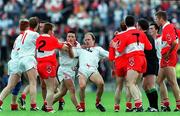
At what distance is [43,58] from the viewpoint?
23688 millimetres

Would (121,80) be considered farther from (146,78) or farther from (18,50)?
(18,50)

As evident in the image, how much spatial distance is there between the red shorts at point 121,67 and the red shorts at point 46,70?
178cm

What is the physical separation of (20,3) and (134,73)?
70.6 ft

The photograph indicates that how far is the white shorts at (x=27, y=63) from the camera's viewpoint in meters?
24.5

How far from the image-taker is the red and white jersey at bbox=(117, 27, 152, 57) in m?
23.5

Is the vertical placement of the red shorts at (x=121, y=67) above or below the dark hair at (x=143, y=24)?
below

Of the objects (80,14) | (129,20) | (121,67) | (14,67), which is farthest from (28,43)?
(80,14)

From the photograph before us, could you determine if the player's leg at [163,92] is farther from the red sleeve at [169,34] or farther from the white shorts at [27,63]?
the white shorts at [27,63]

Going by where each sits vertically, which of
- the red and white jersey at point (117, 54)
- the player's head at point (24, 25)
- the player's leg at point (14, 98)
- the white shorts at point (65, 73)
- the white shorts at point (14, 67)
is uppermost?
the player's head at point (24, 25)

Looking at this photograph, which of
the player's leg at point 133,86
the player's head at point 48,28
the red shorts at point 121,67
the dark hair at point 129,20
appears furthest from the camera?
the red shorts at point 121,67

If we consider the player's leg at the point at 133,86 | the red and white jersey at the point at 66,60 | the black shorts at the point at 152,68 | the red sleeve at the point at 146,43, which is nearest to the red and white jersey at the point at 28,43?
the red and white jersey at the point at 66,60

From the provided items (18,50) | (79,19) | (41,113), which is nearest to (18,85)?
(18,50)

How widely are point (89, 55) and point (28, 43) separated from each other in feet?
6.13

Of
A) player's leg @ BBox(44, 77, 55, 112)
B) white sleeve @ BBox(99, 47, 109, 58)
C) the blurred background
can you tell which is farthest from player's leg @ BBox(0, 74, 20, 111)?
the blurred background
